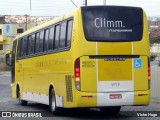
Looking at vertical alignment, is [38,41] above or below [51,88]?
above

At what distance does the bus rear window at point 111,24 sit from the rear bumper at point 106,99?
1.55 m

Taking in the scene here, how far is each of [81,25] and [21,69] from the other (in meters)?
8.43

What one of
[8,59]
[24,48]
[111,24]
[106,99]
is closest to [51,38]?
[111,24]

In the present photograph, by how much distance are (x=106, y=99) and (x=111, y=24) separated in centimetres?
217

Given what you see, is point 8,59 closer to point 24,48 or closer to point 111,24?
point 24,48

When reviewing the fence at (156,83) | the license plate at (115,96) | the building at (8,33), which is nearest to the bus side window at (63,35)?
the license plate at (115,96)

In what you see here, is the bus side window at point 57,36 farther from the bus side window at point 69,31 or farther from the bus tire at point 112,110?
the bus tire at point 112,110

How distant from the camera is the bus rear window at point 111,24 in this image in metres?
14.8

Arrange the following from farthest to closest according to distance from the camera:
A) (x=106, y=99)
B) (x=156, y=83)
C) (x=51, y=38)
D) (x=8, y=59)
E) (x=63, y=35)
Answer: (x=8, y=59)
(x=156, y=83)
(x=51, y=38)
(x=63, y=35)
(x=106, y=99)

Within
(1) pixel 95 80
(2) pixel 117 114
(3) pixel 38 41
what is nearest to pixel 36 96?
(3) pixel 38 41

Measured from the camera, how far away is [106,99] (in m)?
14.5

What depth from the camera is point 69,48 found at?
15109mm

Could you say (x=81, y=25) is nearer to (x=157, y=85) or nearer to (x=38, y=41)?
(x=38, y=41)

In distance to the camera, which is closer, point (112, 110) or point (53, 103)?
point (53, 103)
